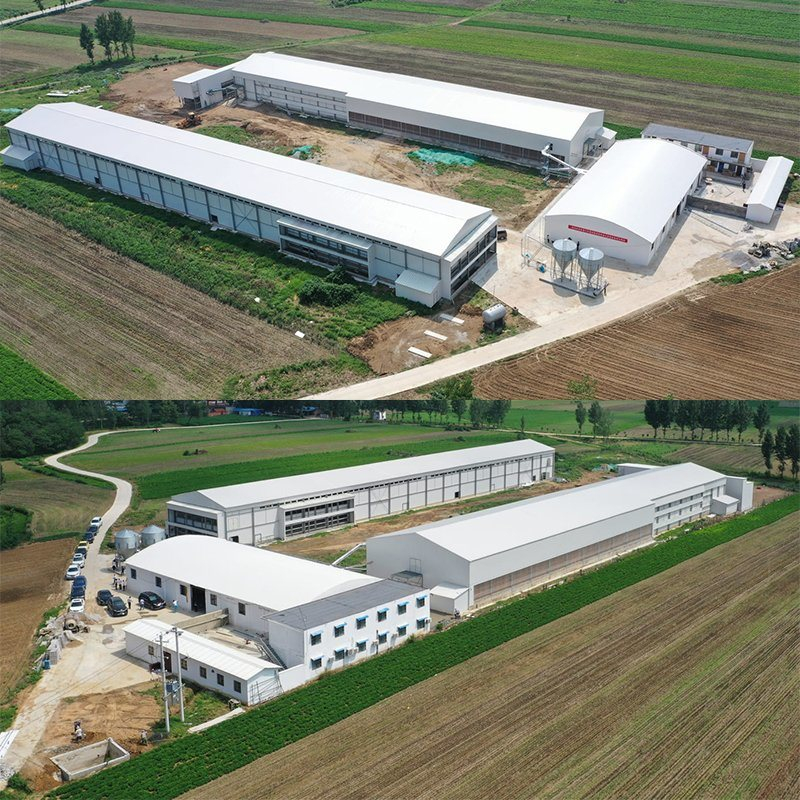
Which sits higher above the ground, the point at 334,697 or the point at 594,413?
the point at 594,413

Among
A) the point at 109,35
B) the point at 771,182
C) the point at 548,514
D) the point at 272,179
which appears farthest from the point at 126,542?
the point at 109,35

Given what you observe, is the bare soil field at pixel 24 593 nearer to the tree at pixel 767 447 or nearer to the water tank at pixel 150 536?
the water tank at pixel 150 536

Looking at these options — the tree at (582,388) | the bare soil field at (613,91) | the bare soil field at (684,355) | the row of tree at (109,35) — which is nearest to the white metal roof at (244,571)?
the bare soil field at (684,355)

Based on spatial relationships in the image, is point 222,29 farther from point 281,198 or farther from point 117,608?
point 117,608

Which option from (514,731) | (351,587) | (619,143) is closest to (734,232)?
(619,143)

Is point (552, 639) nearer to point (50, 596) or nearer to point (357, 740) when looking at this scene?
point (357, 740)
